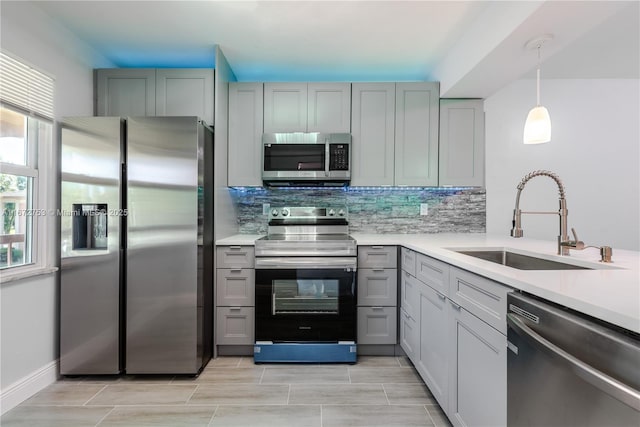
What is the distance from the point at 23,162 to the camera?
205 centimetres

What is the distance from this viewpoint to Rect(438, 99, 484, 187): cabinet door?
290 centimetres

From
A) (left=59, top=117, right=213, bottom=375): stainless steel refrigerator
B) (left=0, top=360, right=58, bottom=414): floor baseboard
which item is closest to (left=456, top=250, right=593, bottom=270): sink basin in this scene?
(left=59, top=117, right=213, bottom=375): stainless steel refrigerator

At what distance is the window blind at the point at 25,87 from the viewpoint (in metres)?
1.85

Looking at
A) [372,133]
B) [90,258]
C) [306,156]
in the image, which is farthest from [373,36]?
[90,258]

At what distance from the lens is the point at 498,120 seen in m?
3.08

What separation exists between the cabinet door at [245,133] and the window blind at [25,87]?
1277mm

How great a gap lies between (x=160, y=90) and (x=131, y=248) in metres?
1.37

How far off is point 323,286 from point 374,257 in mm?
481

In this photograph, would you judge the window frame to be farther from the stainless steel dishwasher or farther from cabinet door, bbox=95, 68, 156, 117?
the stainless steel dishwasher

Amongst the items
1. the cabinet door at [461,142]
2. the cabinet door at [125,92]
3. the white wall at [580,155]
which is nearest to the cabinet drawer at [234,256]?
the cabinet door at [125,92]

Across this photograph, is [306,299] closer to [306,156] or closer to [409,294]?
[409,294]

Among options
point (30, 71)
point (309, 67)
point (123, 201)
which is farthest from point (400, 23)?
point (30, 71)

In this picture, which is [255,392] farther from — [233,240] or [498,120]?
[498,120]

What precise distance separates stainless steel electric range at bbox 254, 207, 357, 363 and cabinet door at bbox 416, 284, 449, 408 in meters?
0.58
